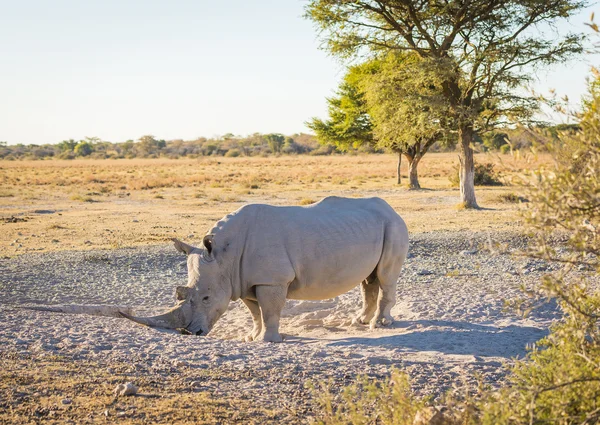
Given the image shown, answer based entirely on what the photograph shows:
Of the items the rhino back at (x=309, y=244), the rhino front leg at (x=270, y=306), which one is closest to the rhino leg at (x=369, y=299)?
the rhino back at (x=309, y=244)

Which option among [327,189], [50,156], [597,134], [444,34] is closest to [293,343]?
[597,134]

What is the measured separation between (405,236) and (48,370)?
4.68 meters

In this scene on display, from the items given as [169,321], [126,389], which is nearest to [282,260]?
[169,321]

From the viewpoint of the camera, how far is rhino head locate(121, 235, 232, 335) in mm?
7633

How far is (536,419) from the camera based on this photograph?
13.3 ft

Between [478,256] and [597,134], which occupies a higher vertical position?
[597,134]

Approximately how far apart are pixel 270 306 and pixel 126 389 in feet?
8.58

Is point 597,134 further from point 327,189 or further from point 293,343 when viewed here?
point 327,189

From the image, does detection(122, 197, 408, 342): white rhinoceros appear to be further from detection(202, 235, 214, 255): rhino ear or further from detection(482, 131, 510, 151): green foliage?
detection(482, 131, 510, 151): green foliage

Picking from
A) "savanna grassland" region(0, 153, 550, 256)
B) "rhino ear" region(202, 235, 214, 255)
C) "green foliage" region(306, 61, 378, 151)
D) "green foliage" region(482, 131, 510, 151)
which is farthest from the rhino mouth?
"green foliage" region(306, 61, 378, 151)

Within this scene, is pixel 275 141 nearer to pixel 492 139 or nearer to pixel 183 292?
pixel 492 139

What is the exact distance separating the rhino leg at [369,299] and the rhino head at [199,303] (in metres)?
2.19

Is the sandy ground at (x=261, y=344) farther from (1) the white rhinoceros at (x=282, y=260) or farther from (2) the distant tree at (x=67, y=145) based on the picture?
(2) the distant tree at (x=67, y=145)

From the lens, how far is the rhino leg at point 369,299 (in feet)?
30.0
